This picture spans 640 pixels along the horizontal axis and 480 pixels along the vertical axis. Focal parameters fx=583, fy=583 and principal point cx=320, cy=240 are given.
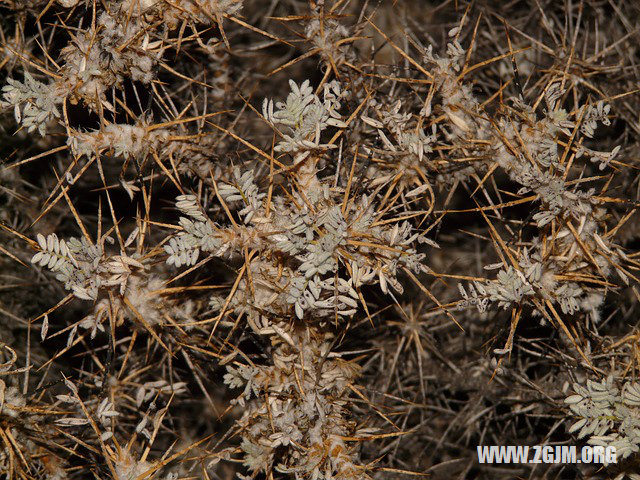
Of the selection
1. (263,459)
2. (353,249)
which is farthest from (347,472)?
(353,249)

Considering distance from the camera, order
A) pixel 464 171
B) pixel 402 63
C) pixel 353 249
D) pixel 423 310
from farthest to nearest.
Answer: pixel 423 310, pixel 402 63, pixel 464 171, pixel 353 249

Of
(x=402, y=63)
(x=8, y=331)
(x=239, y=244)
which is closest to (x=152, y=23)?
(x=239, y=244)

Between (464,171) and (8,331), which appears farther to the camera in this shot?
(8,331)

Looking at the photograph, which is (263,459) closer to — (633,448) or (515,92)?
(633,448)

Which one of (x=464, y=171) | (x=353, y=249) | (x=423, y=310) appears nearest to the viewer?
(x=353, y=249)

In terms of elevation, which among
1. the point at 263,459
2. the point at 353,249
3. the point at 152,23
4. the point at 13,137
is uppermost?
the point at 152,23

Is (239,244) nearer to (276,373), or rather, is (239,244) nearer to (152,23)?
(276,373)

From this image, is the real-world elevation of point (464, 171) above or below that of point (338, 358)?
above

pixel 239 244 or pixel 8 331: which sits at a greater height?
pixel 239 244

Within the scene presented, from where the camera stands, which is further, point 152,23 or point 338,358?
point 338,358

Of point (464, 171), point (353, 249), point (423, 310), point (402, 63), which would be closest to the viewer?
point (353, 249)
